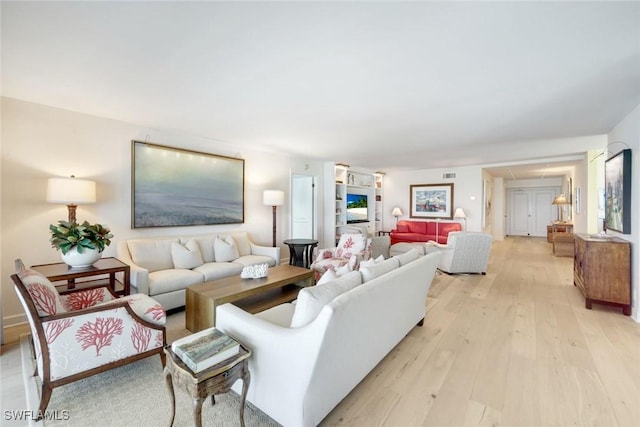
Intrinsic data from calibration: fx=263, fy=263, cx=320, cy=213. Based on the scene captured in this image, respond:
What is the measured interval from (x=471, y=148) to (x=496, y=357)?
3892 millimetres

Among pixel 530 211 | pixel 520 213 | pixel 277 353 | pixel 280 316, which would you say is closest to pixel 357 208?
pixel 280 316

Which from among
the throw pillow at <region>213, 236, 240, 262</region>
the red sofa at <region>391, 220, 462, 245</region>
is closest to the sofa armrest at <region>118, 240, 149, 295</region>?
the throw pillow at <region>213, 236, 240, 262</region>

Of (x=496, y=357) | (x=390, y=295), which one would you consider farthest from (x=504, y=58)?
(x=496, y=357)

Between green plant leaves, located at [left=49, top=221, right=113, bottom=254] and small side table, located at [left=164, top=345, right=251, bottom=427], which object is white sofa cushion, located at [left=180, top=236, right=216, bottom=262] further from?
small side table, located at [left=164, top=345, right=251, bottom=427]

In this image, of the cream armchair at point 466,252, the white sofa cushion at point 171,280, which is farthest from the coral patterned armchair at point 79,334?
the cream armchair at point 466,252

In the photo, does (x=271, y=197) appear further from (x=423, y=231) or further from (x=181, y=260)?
(x=423, y=231)

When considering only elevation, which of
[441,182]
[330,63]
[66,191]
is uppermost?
[330,63]

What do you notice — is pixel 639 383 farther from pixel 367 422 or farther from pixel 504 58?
pixel 504 58

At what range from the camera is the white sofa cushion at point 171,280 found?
9.59 ft

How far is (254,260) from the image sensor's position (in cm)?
399

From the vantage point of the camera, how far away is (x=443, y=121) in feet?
10.9

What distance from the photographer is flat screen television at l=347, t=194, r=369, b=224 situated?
277 inches

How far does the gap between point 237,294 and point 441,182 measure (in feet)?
22.4

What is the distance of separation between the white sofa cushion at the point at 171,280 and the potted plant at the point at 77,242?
599 millimetres
